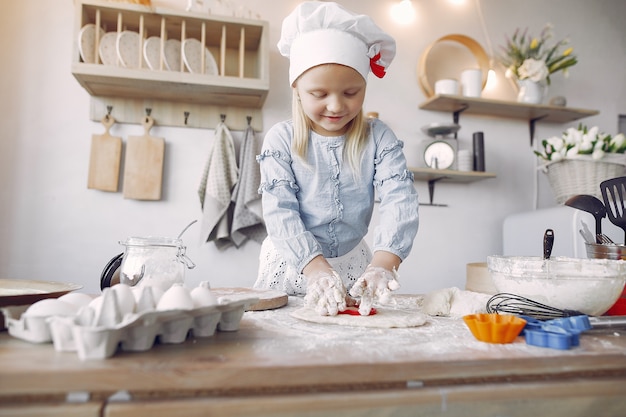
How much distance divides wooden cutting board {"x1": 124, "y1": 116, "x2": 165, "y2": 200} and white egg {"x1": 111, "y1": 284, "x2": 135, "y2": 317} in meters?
1.64

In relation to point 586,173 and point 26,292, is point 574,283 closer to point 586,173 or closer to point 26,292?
point 26,292

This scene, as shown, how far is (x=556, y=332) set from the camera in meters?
0.56

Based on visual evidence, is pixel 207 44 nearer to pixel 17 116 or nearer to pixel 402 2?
pixel 17 116

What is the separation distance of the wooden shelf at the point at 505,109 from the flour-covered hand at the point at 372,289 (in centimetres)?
167

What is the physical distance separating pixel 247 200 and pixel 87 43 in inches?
35.5

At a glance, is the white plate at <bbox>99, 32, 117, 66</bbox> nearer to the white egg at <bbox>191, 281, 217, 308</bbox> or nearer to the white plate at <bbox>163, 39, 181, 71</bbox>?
the white plate at <bbox>163, 39, 181, 71</bbox>

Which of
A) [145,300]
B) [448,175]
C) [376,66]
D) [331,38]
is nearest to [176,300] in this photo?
[145,300]

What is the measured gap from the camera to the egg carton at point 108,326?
453 mm

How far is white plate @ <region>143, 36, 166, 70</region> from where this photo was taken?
194 centimetres

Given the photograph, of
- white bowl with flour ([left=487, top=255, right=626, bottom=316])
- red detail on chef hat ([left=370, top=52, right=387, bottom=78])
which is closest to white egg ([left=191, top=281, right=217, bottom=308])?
white bowl with flour ([left=487, top=255, right=626, bottom=316])

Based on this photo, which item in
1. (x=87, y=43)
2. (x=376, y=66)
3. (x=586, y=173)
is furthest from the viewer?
(x=586, y=173)

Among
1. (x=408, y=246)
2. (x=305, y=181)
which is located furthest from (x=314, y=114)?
(x=408, y=246)

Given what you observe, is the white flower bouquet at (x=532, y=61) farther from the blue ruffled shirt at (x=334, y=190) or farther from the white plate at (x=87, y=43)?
the white plate at (x=87, y=43)

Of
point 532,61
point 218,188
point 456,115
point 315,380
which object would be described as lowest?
point 315,380
